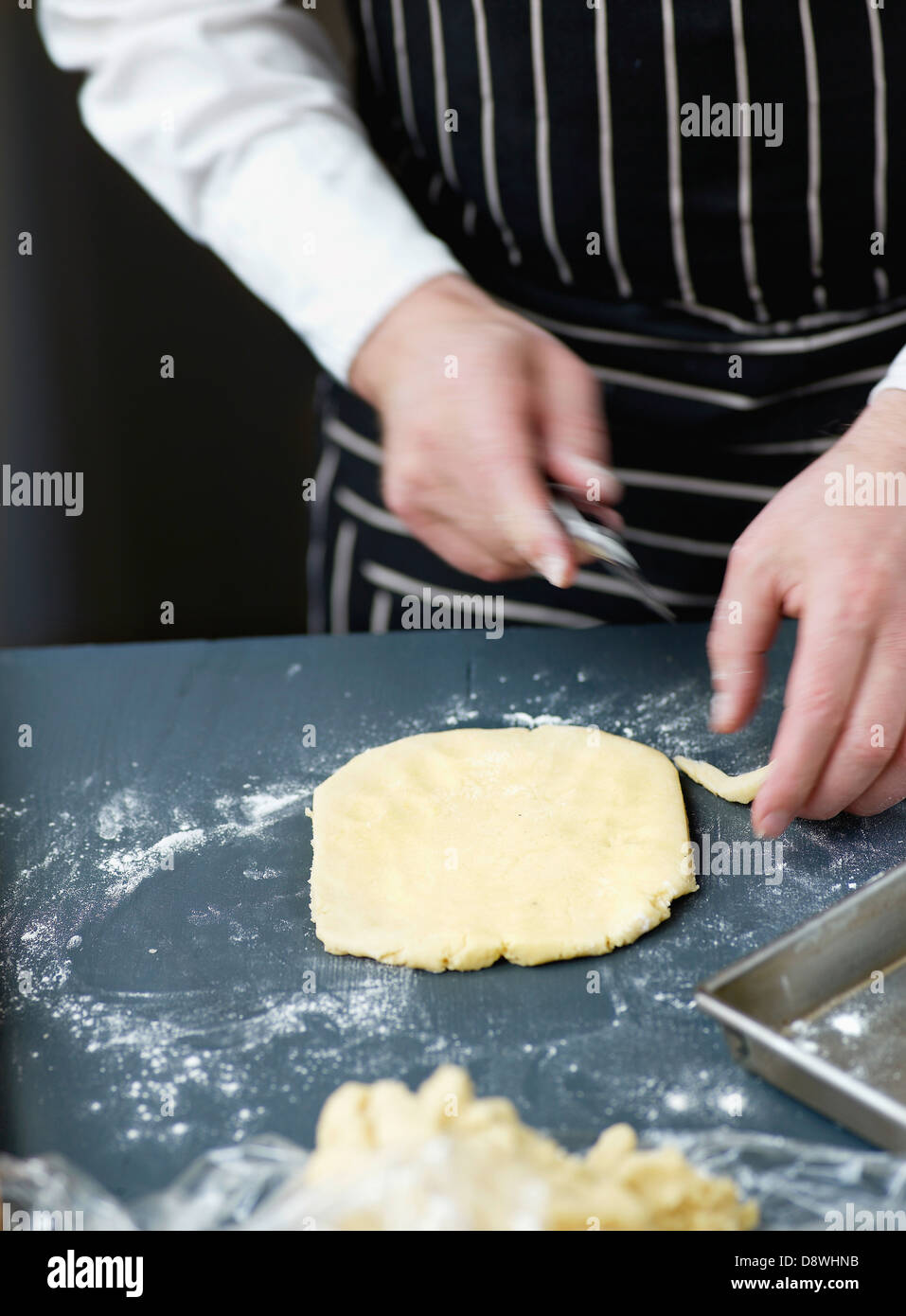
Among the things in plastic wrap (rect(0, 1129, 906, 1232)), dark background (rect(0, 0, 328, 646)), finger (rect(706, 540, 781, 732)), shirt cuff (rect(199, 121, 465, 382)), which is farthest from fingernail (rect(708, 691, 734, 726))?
dark background (rect(0, 0, 328, 646))

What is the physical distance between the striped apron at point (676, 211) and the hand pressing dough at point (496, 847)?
0.44m

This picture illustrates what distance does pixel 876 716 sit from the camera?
1158 mm

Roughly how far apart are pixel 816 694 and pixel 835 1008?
27 centimetres

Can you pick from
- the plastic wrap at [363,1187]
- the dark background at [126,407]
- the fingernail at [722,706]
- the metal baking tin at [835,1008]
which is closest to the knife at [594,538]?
the fingernail at [722,706]

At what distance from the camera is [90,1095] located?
41.0 inches

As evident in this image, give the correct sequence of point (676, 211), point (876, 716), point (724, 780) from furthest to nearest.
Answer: point (676, 211) < point (724, 780) < point (876, 716)

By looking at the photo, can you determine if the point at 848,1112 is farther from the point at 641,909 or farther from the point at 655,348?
the point at 655,348

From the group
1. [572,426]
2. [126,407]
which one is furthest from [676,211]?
[126,407]

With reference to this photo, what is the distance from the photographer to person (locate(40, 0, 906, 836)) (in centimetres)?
150

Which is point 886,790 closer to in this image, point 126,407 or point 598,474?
point 598,474

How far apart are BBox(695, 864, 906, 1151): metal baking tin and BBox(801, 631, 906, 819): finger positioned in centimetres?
12

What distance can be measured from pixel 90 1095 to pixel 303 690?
685mm
